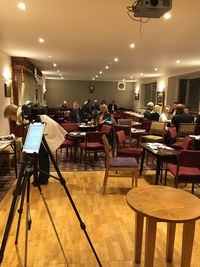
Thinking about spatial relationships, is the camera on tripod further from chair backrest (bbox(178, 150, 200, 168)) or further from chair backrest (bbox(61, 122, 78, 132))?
chair backrest (bbox(61, 122, 78, 132))

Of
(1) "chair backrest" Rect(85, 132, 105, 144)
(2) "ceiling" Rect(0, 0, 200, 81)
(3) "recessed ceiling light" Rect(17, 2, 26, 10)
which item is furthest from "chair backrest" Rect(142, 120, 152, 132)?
(3) "recessed ceiling light" Rect(17, 2, 26, 10)

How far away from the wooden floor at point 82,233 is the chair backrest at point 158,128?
9.30 feet

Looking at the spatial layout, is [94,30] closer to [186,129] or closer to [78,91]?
[186,129]

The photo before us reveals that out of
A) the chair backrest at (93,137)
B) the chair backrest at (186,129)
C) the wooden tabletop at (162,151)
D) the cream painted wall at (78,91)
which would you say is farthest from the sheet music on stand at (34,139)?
the cream painted wall at (78,91)

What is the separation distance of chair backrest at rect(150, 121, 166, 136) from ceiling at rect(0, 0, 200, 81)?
1836 millimetres

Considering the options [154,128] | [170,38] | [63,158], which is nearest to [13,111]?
[63,158]

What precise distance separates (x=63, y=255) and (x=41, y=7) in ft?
9.88

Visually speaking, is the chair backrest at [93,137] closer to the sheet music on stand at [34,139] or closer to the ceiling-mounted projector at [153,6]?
the ceiling-mounted projector at [153,6]

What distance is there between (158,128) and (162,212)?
184 inches

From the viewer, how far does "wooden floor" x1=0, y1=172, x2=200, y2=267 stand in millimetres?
2129

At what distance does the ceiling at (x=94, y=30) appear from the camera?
3.06 meters

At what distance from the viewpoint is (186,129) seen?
19.4 feet

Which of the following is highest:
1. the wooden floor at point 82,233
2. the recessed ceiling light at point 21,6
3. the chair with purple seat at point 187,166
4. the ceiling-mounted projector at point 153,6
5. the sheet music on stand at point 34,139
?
the recessed ceiling light at point 21,6

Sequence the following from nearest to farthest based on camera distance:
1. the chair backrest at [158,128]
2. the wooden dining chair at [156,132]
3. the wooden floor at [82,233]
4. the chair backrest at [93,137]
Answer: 1. the wooden floor at [82,233]
2. the chair backrest at [93,137]
3. the wooden dining chair at [156,132]
4. the chair backrest at [158,128]
